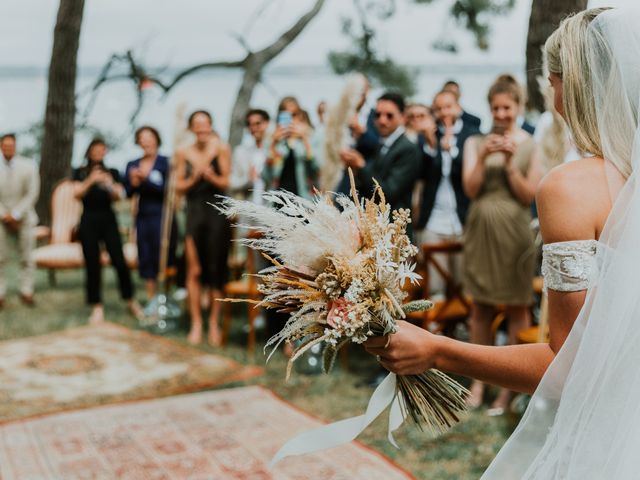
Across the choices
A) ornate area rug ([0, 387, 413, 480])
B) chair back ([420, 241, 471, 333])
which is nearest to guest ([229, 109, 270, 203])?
chair back ([420, 241, 471, 333])

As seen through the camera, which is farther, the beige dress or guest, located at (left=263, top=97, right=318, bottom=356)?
guest, located at (left=263, top=97, right=318, bottom=356)

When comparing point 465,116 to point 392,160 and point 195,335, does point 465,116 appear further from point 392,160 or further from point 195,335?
point 195,335

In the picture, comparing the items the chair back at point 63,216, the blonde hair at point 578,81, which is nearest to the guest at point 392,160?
the blonde hair at point 578,81

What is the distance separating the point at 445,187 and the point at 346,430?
350 centimetres

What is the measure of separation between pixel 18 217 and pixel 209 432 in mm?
4972

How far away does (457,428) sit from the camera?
164 inches

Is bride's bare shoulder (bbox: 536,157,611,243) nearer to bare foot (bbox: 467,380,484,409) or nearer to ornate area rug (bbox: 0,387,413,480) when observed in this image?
ornate area rug (bbox: 0,387,413,480)

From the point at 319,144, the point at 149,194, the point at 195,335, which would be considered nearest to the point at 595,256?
the point at 319,144

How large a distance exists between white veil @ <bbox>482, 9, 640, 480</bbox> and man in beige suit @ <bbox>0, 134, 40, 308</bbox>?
762cm

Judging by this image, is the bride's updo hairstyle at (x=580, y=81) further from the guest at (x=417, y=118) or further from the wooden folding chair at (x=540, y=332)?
the guest at (x=417, y=118)

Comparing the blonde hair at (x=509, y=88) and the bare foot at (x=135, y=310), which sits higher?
the blonde hair at (x=509, y=88)

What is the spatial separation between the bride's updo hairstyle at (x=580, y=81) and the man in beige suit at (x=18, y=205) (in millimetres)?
7675

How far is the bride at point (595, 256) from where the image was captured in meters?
1.45

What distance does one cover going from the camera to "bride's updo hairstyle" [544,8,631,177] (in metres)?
1.47
